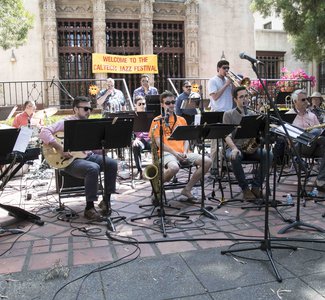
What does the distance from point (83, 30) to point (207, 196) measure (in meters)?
11.1

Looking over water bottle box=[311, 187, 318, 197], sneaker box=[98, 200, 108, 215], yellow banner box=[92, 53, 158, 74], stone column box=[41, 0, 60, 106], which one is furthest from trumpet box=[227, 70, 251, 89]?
stone column box=[41, 0, 60, 106]

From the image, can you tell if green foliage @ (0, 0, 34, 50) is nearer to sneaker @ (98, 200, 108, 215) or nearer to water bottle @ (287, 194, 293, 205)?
sneaker @ (98, 200, 108, 215)

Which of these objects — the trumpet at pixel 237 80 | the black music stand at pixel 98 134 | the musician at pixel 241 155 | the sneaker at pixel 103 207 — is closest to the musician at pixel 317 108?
the trumpet at pixel 237 80

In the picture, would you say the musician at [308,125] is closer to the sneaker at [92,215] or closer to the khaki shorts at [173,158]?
the khaki shorts at [173,158]

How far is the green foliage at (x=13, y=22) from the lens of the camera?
995 centimetres

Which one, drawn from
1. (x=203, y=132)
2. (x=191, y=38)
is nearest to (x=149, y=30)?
(x=191, y=38)

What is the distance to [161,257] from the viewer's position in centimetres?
378

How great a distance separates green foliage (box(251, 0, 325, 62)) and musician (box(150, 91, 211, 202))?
6066mm

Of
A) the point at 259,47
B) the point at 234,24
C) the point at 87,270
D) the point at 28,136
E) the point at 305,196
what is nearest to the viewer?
the point at 87,270

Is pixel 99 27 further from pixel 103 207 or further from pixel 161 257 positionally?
pixel 161 257

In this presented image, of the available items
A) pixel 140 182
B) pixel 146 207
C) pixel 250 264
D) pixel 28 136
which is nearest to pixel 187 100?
pixel 140 182

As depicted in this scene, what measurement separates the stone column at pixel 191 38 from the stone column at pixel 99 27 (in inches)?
134

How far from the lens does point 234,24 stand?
55.0 feet

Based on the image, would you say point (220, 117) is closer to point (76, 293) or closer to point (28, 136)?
point (28, 136)
